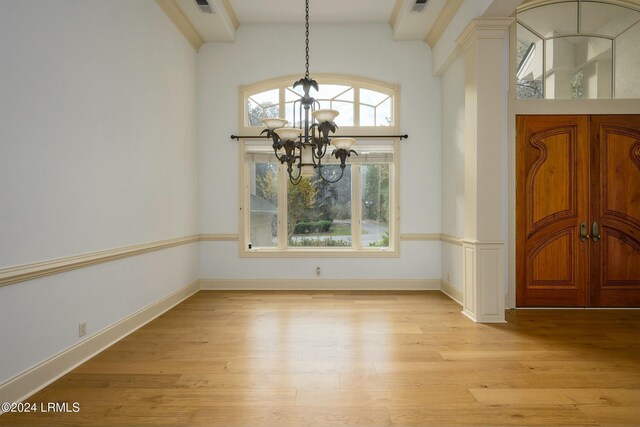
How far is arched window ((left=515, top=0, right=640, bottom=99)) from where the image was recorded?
457 centimetres

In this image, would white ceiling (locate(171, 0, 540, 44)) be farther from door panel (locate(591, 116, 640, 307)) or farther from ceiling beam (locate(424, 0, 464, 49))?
door panel (locate(591, 116, 640, 307))

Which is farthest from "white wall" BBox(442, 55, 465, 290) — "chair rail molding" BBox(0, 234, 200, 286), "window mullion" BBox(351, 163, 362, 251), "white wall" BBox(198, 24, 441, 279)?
"chair rail molding" BBox(0, 234, 200, 286)

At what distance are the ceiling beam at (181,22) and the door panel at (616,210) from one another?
16.9 ft

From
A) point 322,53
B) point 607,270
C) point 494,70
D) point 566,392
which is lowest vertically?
point 566,392

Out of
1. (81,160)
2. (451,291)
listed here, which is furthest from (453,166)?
→ (81,160)

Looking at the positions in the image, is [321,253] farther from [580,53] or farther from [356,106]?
[580,53]

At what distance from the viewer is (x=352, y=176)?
589cm

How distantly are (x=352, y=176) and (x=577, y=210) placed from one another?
293 centimetres

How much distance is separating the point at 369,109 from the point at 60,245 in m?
4.46

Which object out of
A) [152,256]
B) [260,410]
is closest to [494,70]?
[260,410]

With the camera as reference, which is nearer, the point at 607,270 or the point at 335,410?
the point at 335,410

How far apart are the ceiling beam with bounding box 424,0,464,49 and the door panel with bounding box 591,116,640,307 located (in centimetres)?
211

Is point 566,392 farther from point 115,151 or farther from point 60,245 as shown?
point 115,151

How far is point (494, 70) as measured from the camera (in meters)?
4.04
